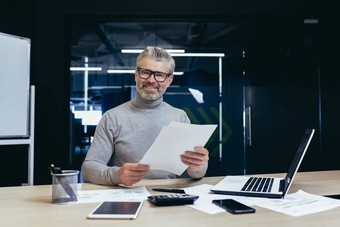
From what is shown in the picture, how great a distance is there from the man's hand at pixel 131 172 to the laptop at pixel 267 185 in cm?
29

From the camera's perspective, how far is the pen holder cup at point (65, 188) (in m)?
1.07

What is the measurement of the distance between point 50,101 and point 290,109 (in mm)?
2988

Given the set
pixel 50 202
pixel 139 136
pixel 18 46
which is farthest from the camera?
pixel 18 46

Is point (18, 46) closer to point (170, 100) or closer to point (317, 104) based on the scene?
point (170, 100)

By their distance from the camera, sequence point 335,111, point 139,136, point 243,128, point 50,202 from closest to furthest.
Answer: point 50,202 < point 139,136 < point 335,111 < point 243,128

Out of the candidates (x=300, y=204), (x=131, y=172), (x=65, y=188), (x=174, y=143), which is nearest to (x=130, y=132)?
(x=131, y=172)

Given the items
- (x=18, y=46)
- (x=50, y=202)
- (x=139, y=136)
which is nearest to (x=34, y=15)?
(x=18, y=46)

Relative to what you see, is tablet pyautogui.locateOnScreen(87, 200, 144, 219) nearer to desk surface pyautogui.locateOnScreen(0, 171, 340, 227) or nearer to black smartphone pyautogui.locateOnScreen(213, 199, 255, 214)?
desk surface pyautogui.locateOnScreen(0, 171, 340, 227)

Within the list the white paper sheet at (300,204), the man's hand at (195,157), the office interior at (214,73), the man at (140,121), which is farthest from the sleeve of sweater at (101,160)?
the office interior at (214,73)

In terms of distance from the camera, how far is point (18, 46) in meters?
2.54

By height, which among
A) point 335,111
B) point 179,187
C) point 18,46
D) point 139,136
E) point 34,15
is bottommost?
point 179,187

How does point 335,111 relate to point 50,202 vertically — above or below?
above

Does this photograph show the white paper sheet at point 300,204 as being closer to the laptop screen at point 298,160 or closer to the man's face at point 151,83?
the laptop screen at point 298,160

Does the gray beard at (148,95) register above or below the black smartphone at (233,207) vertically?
above
